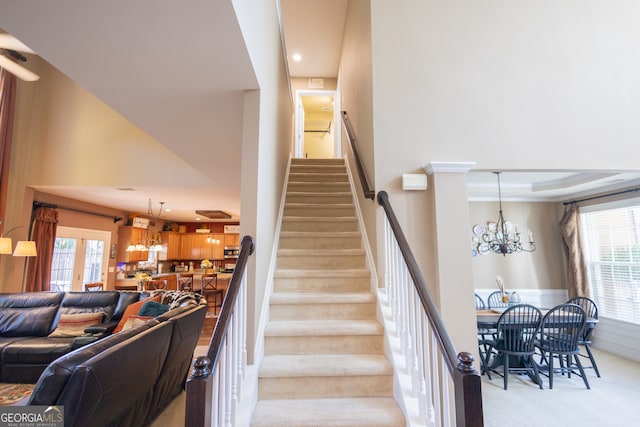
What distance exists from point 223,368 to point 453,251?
2.03m

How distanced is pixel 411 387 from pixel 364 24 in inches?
140

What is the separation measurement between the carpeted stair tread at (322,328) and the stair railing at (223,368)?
0.42 metres

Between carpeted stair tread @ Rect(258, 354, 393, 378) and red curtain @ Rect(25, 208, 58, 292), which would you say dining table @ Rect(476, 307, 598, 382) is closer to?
carpeted stair tread @ Rect(258, 354, 393, 378)

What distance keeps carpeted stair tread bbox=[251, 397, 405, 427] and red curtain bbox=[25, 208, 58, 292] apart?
201 inches

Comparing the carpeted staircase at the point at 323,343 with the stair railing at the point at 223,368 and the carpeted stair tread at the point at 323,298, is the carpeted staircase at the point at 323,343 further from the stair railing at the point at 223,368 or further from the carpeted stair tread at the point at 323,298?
the stair railing at the point at 223,368

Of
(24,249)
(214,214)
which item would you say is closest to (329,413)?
(24,249)

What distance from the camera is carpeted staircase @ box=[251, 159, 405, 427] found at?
1.78m

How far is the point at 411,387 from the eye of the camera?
1.77 m

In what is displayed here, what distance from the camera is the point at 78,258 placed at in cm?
588

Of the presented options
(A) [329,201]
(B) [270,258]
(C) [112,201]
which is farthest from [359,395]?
(C) [112,201]

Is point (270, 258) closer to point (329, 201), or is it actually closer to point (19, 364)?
point (329, 201)

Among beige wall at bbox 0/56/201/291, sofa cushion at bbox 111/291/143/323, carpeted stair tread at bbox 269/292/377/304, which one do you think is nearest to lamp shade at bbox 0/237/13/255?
beige wall at bbox 0/56/201/291

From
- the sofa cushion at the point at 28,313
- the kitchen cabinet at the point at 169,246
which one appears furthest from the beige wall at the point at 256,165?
the kitchen cabinet at the point at 169,246

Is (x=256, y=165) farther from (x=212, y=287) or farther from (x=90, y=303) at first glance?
(x=212, y=287)
